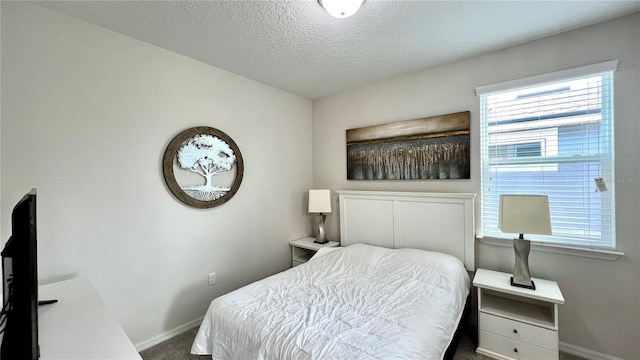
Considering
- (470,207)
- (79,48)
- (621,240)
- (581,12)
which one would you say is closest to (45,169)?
(79,48)

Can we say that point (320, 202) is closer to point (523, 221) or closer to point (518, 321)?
point (523, 221)

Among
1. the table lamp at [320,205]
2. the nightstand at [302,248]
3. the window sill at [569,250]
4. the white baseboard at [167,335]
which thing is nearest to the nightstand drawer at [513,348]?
the window sill at [569,250]

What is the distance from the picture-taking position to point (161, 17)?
5.74ft

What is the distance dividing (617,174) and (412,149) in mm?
1473

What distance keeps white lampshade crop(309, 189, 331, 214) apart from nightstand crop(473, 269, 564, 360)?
5.45ft

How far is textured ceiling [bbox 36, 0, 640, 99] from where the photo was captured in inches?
65.3

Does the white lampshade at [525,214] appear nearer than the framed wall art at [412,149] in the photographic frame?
Yes

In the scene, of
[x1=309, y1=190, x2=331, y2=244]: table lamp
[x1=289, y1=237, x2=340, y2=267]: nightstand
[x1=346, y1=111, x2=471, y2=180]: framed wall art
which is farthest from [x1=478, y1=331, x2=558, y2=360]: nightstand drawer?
[x1=309, y1=190, x2=331, y2=244]: table lamp

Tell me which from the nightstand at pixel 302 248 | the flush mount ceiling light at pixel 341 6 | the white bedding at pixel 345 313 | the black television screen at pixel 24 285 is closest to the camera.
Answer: the black television screen at pixel 24 285

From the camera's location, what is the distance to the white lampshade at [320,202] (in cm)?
313

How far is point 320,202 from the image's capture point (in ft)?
10.3

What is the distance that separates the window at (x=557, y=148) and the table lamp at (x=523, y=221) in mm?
325

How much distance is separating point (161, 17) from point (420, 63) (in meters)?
2.18

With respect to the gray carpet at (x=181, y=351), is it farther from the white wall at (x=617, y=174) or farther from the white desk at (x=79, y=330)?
A: the white desk at (x=79, y=330)
